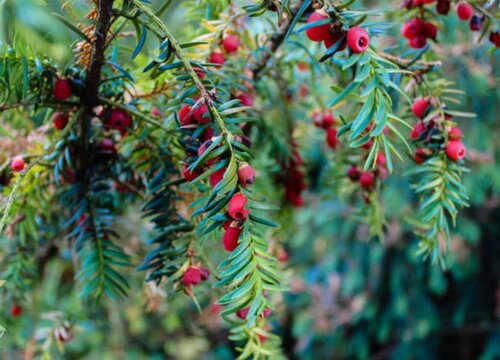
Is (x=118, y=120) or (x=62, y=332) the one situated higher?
(x=118, y=120)

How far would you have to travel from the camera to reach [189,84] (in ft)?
1.69

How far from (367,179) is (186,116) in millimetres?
333

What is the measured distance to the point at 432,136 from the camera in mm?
577

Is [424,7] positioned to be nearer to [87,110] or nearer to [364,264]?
[87,110]

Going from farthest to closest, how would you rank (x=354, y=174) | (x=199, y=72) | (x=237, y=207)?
(x=354, y=174), (x=199, y=72), (x=237, y=207)

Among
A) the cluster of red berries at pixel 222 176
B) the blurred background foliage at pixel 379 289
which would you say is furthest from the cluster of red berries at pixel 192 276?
the blurred background foliage at pixel 379 289

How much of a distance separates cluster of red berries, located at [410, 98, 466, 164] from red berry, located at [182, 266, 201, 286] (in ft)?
0.92

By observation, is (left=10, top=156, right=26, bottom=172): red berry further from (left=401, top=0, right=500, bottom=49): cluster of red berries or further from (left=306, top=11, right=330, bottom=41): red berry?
(left=401, top=0, right=500, bottom=49): cluster of red berries

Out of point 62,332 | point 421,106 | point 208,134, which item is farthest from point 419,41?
point 62,332

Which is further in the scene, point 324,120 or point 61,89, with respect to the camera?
point 324,120

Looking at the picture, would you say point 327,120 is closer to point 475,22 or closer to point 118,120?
point 475,22

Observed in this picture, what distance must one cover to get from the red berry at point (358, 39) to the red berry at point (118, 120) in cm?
28

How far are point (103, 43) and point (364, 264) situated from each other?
148 cm

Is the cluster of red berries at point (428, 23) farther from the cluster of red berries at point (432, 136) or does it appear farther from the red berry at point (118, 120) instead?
the red berry at point (118, 120)
